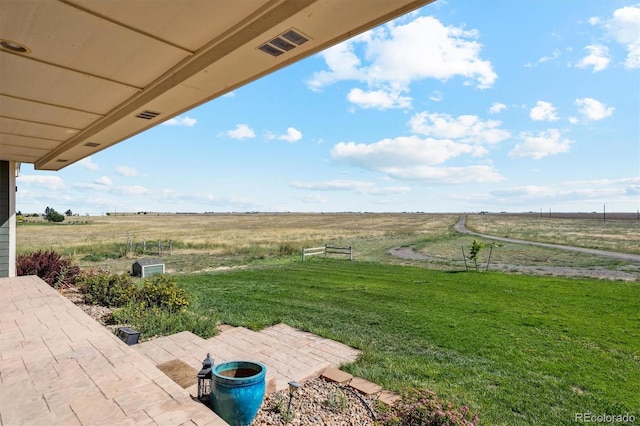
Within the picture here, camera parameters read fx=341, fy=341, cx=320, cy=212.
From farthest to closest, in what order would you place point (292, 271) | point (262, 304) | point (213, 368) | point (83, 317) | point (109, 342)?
point (292, 271), point (262, 304), point (83, 317), point (109, 342), point (213, 368)

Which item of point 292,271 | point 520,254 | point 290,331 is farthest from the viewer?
point 520,254

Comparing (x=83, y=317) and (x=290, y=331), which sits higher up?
(x=83, y=317)

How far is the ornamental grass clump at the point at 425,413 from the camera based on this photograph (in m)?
3.10

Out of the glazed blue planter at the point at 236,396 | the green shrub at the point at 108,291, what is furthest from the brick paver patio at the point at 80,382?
the green shrub at the point at 108,291

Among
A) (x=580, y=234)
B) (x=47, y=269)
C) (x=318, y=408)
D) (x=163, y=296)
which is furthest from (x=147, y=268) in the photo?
(x=580, y=234)

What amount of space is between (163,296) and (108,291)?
155cm

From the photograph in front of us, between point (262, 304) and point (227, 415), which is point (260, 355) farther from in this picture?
point (262, 304)

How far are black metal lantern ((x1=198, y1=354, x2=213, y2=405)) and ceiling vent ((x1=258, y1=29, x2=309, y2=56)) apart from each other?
121 inches

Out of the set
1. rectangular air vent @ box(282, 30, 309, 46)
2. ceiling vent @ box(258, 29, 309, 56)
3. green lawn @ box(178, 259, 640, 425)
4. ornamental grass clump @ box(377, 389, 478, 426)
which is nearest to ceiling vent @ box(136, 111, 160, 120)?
ceiling vent @ box(258, 29, 309, 56)

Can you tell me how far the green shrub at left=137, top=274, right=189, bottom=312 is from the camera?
7242mm

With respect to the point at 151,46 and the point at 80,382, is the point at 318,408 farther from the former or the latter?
the point at 151,46

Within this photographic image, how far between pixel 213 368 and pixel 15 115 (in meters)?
4.49

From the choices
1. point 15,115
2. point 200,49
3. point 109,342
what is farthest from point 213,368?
point 15,115

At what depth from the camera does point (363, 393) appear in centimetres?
409
